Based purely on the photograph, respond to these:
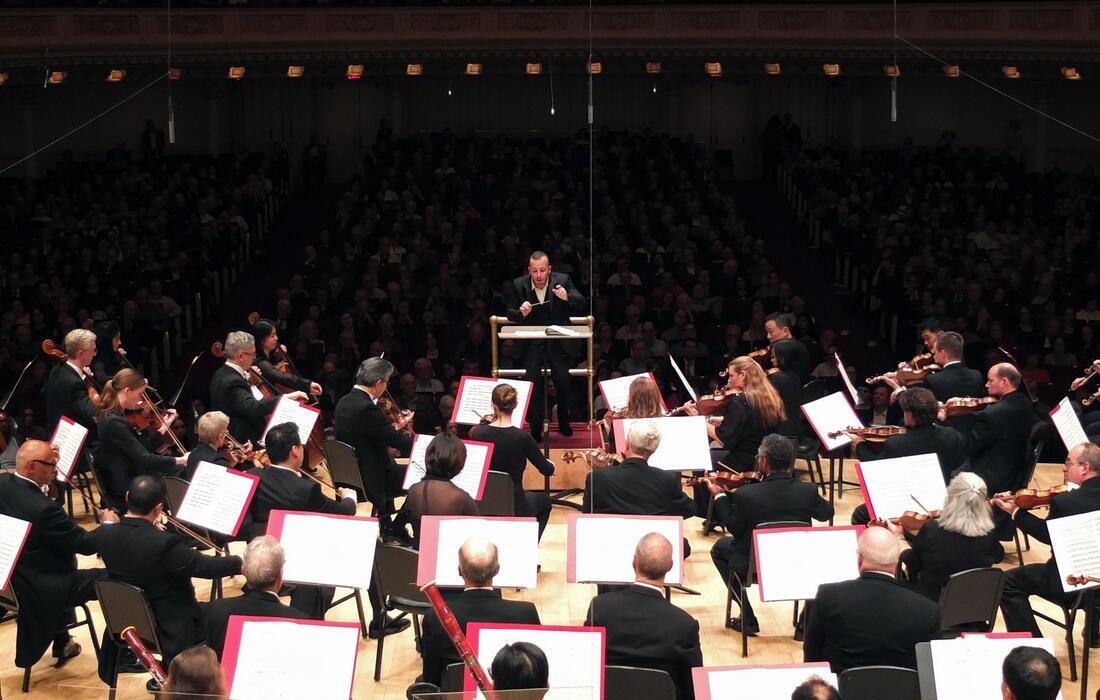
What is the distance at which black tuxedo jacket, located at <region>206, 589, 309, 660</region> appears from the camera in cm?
537

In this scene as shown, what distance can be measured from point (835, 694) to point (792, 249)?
14.2 metres

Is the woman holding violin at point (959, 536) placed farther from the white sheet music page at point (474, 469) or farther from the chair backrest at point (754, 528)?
the white sheet music page at point (474, 469)

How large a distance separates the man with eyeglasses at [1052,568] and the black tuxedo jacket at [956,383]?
5.82ft

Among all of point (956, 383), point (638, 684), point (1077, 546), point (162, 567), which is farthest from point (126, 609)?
point (956, 383)

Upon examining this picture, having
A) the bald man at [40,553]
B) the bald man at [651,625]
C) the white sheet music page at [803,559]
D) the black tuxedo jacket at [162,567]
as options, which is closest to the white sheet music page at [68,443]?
the bald man at [40,553]

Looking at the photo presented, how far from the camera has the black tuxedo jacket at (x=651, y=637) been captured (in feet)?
17.4

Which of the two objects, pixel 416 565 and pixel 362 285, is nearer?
pixel 416 565

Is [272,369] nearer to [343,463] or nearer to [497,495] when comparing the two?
[343,463]

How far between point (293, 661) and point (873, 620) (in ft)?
7.77

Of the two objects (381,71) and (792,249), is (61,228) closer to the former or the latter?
(381,71)

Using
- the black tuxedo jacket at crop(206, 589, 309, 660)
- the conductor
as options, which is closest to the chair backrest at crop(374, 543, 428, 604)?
the black tuxedo jacket at crop(206, 589, 309, 660)

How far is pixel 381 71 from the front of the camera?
2067 centimetres

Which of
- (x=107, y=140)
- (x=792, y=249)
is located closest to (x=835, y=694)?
(x=792, y=249)

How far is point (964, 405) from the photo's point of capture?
27.2ft
